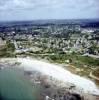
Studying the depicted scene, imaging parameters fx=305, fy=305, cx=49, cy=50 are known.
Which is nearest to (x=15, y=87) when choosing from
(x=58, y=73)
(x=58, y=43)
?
(x=58, y=73)

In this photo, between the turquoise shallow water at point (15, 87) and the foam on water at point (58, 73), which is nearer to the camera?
the foam on water at point (58, 73)

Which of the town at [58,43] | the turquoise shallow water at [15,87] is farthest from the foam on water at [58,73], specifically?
the turquoise shallow water at [15,87]

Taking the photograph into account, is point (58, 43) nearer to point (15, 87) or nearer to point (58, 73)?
point (58, 73)

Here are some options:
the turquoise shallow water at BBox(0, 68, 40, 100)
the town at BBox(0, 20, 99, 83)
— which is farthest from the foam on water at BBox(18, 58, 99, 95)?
the turquoise shallow water at BBox(0, 68, 40, 100)

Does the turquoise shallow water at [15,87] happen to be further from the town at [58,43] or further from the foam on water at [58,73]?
the town at [58,43]

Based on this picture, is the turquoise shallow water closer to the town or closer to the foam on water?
the foam on water
